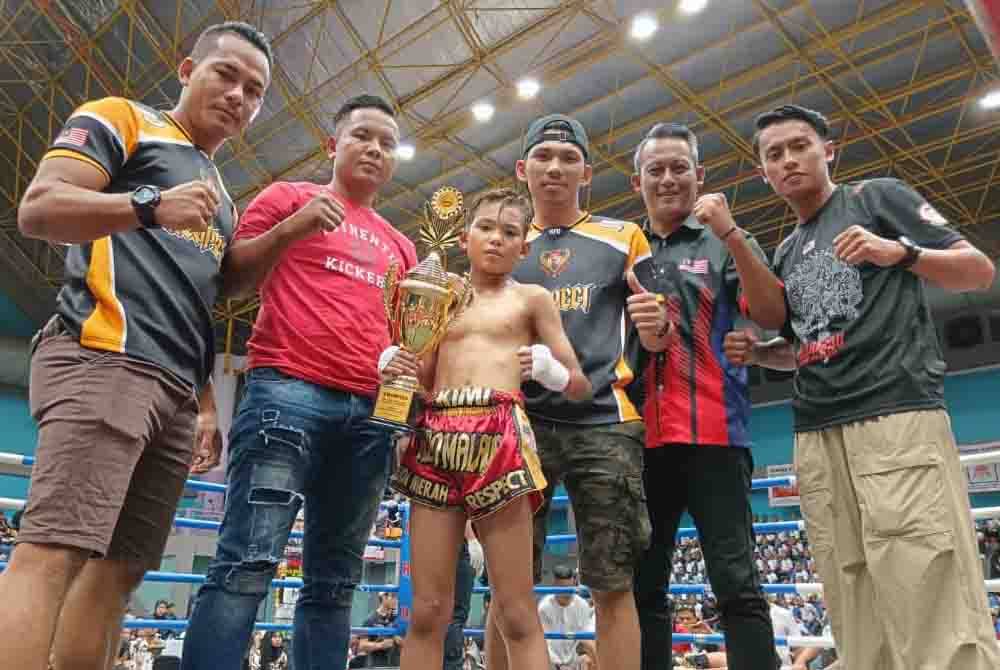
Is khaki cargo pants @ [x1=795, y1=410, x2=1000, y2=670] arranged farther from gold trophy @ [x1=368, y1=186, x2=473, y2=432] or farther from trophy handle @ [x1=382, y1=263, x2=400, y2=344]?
trophy handle @ [x1=382, y1=263, x2=400, y2=344]

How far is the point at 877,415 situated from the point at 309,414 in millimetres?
1445

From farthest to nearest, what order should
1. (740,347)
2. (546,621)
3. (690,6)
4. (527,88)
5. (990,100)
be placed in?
(990,100)
(527,88)
(690,6)
(546,621)
(740,347)

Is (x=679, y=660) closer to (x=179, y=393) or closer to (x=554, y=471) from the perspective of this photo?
(x=554, y=471)

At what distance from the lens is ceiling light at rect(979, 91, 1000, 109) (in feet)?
31.9

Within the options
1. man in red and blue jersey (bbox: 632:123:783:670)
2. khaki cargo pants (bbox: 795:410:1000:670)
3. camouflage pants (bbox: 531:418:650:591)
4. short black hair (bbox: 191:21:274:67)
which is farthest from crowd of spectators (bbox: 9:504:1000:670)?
short black hair (bbox: 191:21:274:67)

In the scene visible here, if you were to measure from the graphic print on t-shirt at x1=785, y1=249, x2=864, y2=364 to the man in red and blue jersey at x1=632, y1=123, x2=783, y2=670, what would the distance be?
8 cm

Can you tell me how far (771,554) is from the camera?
13281 millimetres

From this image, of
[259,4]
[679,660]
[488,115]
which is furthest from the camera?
[488,115]

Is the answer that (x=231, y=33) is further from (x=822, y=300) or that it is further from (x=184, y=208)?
(x=822, y=300)

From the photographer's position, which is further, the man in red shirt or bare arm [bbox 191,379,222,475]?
bare arm [bbox 191,379,222,475]

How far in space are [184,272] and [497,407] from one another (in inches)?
32.4

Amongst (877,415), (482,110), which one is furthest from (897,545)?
(482,110)

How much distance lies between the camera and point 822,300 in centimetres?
213

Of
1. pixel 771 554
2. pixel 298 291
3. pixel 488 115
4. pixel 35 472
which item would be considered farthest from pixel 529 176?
pixel 771 554
